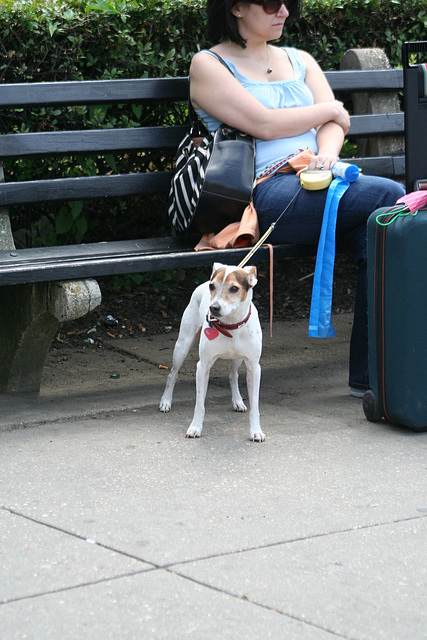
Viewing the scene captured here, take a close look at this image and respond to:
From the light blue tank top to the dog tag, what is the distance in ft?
3.44

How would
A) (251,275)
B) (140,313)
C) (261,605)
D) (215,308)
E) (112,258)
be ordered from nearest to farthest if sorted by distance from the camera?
(261,605) → (215,308) → (251,275) → (112,258) → (140,313)

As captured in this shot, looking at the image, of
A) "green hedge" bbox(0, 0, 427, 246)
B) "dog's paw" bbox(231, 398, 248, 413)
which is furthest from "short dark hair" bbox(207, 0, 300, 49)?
"dog's paw" bbox(231, 398, 248, 413)

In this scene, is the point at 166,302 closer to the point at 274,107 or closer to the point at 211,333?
the point at 274,107

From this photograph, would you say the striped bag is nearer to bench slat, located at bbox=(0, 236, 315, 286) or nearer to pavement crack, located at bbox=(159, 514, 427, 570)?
bench slat, located at bbox=(0, 236, 315, 286)

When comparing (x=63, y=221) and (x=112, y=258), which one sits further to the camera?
(x=63, y=221)

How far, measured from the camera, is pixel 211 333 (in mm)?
3557

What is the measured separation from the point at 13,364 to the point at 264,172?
1536 mm

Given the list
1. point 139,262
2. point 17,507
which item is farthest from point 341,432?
point 17,507

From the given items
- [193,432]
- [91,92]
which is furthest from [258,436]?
[91,92]

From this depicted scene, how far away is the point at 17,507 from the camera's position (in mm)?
2818

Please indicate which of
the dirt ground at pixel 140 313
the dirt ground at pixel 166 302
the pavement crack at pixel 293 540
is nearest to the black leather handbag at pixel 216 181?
the dirt ground at pixel 140 313

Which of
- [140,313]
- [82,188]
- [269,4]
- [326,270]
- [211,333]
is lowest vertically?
[140,313]

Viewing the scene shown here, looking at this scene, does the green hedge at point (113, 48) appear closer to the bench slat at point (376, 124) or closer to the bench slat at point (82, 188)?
the bench slat at point (82, 188)

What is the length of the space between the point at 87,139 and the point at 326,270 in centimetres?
141
